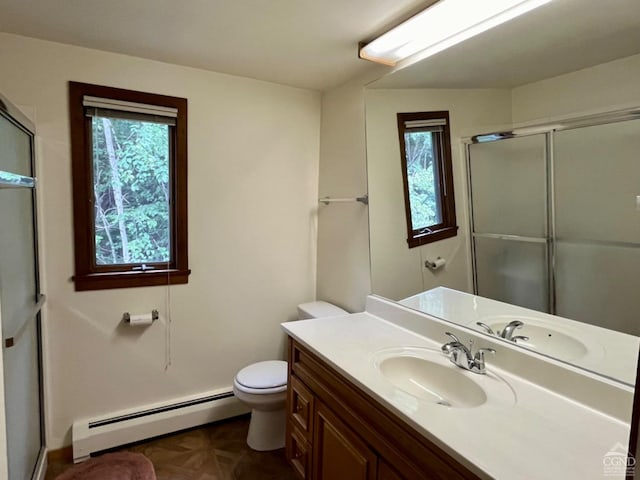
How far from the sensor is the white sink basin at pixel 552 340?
49.6 inches

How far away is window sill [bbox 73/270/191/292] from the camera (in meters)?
2.11

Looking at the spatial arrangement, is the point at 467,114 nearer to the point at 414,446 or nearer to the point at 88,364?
the point at 414,446

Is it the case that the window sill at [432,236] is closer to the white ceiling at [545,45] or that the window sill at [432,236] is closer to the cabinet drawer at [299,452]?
the white ceiling at [545,45]

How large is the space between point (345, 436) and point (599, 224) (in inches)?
45.6

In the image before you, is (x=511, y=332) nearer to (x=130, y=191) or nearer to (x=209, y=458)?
(x=209, y=458)

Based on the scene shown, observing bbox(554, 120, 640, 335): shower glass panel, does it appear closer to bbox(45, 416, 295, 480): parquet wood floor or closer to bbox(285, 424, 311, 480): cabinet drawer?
bbox(285, 424, 311, 480): cabinet drawer

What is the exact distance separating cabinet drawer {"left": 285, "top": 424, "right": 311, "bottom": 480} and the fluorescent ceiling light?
190 centimetres

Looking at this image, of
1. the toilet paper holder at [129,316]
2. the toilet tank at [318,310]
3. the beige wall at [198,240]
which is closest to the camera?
the beige wall at [198,240]

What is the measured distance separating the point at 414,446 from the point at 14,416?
1.59 metres

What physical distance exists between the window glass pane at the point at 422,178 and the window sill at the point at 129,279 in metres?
1.46

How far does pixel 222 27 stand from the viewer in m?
1.75

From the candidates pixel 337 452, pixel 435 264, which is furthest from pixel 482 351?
pixel 337 452

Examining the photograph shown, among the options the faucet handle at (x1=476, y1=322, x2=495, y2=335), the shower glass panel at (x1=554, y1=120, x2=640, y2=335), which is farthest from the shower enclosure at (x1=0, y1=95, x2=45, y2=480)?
the shower glass panel at (x1=554, y1=120, x2=640, y2=335)

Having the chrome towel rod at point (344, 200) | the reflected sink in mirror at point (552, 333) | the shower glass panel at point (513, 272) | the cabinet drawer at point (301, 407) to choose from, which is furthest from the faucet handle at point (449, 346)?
the chrome towel rod at point (344, 200)
